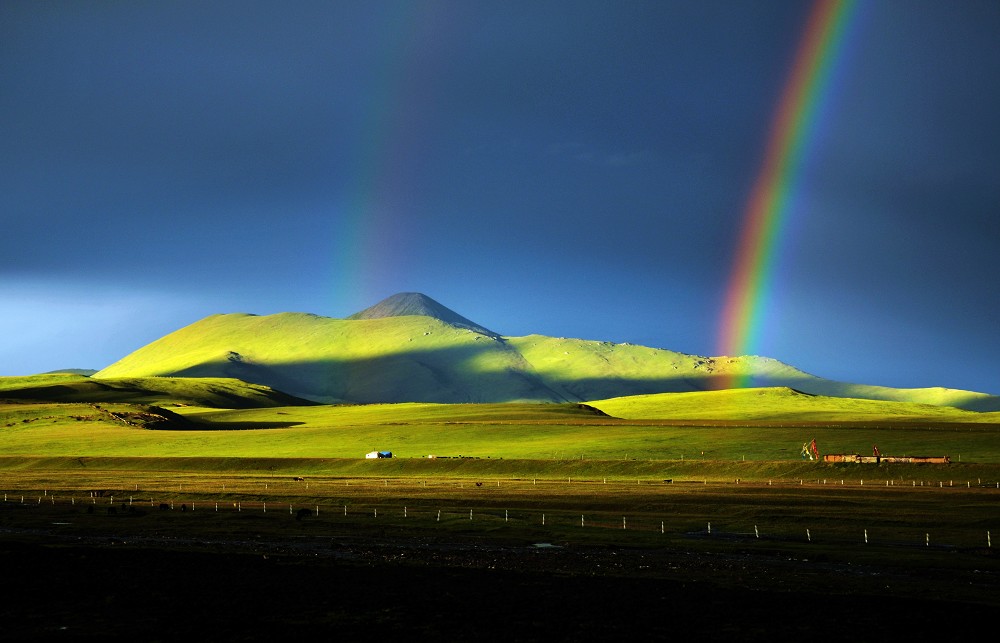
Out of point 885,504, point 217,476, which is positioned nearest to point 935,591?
point 885,504

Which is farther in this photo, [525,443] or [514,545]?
[525,443]

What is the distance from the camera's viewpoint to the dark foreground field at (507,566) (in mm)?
35312

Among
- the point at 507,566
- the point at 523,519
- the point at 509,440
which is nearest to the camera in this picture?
the point at 507,566

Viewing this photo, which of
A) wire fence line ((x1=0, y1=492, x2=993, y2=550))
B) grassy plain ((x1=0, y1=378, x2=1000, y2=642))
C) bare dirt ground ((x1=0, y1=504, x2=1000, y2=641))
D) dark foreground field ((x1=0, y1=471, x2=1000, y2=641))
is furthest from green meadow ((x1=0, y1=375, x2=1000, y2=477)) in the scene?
bare dirt ground ((x1=0, y1=504, x2=1000, y2=641))

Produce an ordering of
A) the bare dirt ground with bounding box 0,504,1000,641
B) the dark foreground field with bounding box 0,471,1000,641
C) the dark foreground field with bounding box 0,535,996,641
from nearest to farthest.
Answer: the dark foreground field with bounding box 0,535,996,641 < the bare dirt ground with bounding box 0,504,1000,641 < the dark foreground field with bounding box 0,471,1000,641

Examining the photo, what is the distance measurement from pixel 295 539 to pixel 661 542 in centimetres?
2292

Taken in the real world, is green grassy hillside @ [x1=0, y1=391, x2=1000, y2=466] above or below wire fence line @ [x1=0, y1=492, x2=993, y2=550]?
above

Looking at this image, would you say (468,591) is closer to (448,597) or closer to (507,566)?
(448,597)

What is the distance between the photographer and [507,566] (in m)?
49.0

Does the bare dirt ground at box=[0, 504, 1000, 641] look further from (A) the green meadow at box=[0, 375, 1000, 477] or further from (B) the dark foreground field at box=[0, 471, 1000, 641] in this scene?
(A) the green meadow at box=[0, 375, 1000, 477]

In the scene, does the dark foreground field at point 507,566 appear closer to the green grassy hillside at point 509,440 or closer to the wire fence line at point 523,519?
the wire fence line at point 523,519

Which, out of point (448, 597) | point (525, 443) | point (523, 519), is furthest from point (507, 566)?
point (525, 443)

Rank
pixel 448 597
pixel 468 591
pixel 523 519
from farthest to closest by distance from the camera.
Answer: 1. pixel 523 519
2. pixel 468 591
3. pixel 448 597

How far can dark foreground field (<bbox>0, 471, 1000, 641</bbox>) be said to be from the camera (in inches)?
1390
